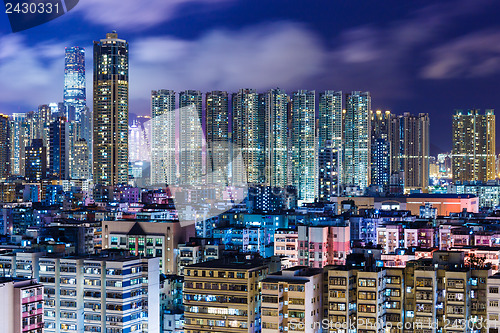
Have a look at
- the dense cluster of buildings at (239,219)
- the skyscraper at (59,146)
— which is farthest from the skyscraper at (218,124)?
the skyscraper at (59,146)

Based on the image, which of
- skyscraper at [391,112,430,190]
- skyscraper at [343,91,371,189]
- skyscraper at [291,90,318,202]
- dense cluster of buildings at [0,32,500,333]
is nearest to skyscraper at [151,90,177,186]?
dense cluster of buildings at [0,32,500,333]

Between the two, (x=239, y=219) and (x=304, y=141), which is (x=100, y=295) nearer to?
(x=239, y=219)

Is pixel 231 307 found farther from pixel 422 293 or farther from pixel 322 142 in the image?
pixel 322 142

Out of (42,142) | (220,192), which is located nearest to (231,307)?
(220,192)

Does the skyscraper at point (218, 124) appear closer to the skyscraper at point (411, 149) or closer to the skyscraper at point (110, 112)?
the skyscraper at point (110, 112)

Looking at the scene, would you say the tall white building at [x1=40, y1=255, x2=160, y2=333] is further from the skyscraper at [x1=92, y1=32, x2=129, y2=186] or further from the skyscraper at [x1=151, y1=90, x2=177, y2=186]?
the skyscraper at [x1=92, y1=32, x2=129, y2=186]

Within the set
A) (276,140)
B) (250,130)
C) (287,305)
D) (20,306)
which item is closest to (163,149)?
(250,130)
